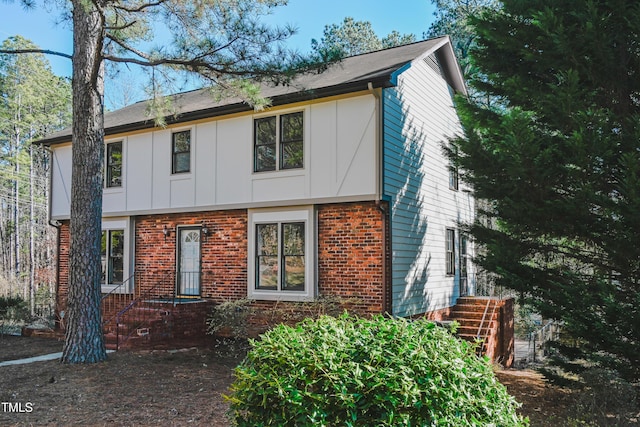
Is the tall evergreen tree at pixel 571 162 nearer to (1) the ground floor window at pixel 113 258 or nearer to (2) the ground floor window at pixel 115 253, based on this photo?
(2) the ground floor window at pixel 115 253

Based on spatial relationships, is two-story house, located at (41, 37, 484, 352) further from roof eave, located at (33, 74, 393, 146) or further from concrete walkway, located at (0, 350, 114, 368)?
concrete walkway, located at (0, 350, 114, 368)

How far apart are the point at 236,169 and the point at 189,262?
2.67 meters

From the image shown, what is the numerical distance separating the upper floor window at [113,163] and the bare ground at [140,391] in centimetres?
510

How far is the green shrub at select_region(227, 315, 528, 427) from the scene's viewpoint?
320 centimetres

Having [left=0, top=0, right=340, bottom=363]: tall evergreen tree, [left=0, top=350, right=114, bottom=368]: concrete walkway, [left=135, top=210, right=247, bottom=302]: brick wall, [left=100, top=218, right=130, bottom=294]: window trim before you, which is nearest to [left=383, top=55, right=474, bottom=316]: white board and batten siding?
[left=0, top=0, right=340, bottom=363]: tall evergreen tree

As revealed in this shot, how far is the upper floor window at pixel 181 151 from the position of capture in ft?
42.1

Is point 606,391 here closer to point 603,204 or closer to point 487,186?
point 603,204

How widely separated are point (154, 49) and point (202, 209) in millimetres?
4215

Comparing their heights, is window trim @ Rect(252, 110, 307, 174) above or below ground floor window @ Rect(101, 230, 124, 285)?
above

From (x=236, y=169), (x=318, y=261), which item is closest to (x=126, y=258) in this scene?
(x=236, y=169)

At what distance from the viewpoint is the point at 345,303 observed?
10242mm

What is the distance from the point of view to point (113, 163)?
14.1 meters

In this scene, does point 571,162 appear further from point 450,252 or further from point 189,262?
point 189,262

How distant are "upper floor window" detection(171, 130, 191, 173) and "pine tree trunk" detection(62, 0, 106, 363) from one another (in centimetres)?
325
